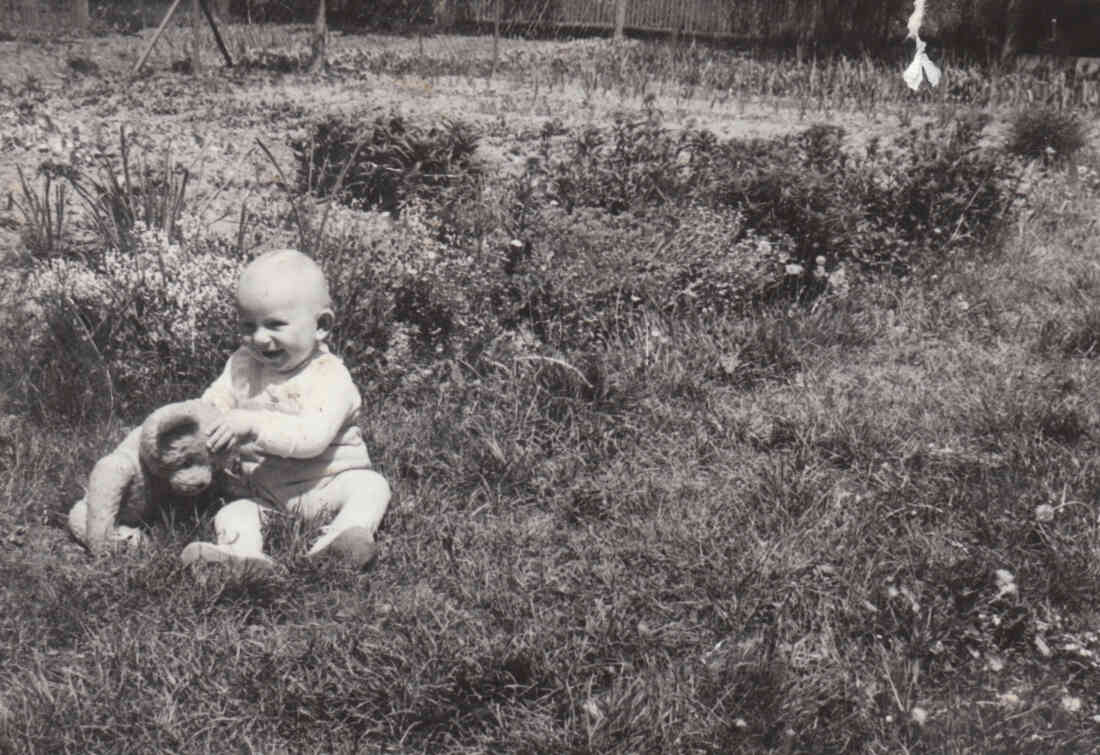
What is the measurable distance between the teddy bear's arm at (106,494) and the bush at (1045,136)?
19.3ft

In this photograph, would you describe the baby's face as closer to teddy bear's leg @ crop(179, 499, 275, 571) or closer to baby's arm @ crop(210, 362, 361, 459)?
baby's arm @ crop(210, 362, 361, 459)

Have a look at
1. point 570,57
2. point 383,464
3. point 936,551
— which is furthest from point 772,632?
point 570,57

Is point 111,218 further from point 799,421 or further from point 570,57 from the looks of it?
point 570,57

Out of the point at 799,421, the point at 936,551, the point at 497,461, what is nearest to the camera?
the point at 936,551

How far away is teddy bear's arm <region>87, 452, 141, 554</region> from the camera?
3.04 meters

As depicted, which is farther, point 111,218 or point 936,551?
point 111,218

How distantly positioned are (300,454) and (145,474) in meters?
0.45

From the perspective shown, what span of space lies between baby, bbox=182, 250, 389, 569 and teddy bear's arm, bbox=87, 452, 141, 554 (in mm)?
264

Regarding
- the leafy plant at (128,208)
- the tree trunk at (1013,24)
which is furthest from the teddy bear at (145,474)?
the tree trunk at (1013,24)

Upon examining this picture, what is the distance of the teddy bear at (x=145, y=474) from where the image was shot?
118 inches

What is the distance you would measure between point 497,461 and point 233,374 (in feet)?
2.92

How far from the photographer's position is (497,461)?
11.9 ft

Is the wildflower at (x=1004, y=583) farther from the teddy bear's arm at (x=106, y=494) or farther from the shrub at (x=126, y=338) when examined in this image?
the shrub at (x=126, y=338)

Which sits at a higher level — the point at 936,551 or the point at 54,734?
the point at 936,551
